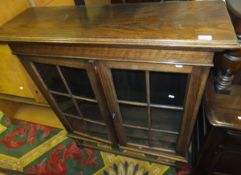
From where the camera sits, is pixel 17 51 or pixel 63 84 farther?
pixel 63 84

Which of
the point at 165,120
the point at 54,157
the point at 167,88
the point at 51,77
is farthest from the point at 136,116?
the point at 54,157

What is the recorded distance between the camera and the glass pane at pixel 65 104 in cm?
108

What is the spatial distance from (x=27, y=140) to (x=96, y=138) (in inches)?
28.7

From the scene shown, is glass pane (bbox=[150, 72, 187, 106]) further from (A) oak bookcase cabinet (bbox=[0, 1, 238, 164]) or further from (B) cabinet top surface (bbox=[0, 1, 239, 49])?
(B) cabinet top surface (bbox=[0, 1, 239, 49])

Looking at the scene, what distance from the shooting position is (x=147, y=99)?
83 cm

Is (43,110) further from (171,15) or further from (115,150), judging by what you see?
(171,15)

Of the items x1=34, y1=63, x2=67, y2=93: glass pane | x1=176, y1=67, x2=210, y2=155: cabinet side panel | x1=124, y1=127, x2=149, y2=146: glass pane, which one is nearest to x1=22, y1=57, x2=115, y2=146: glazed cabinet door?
x1=34, y1=63, x2=67, y2=93: glass pane

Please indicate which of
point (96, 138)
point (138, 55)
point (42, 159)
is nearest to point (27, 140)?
point (42, 159)

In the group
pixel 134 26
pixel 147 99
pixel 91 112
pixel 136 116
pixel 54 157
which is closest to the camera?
pixel 134 26

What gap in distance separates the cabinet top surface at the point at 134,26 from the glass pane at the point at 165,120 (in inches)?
19.8

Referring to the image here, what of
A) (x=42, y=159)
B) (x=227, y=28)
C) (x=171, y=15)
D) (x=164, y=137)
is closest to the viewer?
(x=227, y=28)

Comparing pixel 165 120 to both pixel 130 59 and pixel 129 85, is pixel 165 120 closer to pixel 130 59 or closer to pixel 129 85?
pixel 129 85

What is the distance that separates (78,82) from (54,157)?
32.2 inches

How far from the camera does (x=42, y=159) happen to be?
1.45 meters
